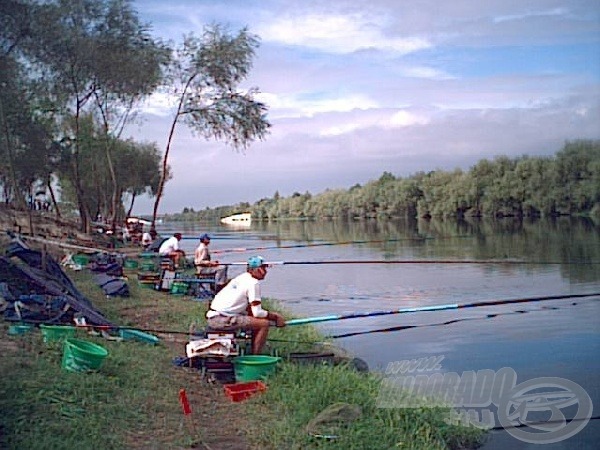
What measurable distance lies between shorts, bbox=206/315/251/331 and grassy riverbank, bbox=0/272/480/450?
64 centimetres

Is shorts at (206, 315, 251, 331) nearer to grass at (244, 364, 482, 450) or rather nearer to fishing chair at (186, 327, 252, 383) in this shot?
fishing chair at (186, 327, 252, 383)

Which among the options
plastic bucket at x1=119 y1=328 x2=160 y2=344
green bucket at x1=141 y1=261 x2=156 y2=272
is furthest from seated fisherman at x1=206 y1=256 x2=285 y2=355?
green bucket at x1=141 y1=261 x2=156 y2=272

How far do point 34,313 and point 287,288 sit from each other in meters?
11.5

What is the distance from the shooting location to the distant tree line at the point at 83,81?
63.4ft

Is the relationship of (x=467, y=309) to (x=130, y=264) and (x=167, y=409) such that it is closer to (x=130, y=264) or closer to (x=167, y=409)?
(x=130, y=264)

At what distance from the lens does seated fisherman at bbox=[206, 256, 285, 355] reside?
8625 mm

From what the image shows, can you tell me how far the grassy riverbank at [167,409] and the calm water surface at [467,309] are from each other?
124 cm

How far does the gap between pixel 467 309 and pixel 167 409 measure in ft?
33.1

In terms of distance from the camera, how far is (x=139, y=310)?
12.6 metres

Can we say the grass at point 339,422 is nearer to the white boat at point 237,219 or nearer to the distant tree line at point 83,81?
the distant tree line at point 83,81

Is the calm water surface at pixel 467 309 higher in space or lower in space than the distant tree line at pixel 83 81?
lower

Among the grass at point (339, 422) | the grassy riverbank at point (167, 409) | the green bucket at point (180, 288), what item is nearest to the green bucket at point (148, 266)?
the green bucket at point (180, 288)

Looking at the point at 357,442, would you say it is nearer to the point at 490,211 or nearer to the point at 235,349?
the point at 235,349

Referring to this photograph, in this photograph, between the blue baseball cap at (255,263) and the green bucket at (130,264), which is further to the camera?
the green bucket at (130,264)
